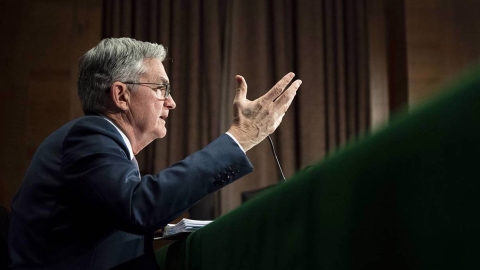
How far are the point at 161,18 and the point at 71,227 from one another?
3378mm

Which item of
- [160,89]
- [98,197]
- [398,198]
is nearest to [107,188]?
[98,197]

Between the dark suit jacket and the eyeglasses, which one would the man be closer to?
the dark suit jacket

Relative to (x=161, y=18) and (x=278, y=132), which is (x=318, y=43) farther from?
(x=161, y=18)

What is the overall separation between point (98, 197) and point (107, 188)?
0.03 metres

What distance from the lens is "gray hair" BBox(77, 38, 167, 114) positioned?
6.01 feet

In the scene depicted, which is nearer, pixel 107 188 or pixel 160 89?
pixel 107 188

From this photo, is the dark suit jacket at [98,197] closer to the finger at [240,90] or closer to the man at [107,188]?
the man at [107,188]

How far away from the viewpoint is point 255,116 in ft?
5.49

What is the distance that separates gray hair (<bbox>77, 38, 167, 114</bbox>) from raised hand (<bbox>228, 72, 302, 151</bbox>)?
369mm

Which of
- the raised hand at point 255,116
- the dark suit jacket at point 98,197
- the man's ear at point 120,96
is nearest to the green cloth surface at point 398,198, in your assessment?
the dark suit jacket at point 98,197

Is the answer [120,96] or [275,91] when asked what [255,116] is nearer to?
[275,91]

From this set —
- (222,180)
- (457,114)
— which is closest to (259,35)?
(222,180)

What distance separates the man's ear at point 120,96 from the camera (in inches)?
71.7

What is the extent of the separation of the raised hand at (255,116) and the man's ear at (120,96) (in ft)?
1.16
